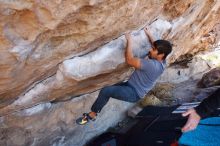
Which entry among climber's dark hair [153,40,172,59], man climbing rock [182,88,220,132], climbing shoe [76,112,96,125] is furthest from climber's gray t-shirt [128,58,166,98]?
man climbing rock [182,88,220,132]

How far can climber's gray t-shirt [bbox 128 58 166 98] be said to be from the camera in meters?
4.30

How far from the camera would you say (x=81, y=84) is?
4.58m

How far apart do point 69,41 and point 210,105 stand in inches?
67.6

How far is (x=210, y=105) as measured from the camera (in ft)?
7.16

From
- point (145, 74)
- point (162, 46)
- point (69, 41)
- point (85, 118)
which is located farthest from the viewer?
point (85, 118)

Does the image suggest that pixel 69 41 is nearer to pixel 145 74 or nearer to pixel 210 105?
pixel 145 74

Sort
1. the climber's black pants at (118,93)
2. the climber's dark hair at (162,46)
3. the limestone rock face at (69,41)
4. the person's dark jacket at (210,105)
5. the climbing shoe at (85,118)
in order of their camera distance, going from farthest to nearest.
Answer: the climbing shoe at (85,118) → the climber's black pants at (118,93) → the climber's dark hair at (162,46) → the limestone rock face at (69,41) → the person's dark jacket at (210,105)

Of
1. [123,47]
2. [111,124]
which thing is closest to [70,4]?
[123,47]

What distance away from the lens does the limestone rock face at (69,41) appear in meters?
2.93

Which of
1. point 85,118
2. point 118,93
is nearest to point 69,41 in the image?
point 118,93

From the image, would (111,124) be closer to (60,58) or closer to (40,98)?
(40,98)

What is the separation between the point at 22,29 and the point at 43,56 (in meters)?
0.52

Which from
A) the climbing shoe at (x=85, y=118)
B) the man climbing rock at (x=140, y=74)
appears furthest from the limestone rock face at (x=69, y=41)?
the climbing shoe at (x=85, y=118)

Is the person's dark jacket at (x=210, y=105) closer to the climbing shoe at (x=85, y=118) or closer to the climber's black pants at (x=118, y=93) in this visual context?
the climber's black pants at (x=118, y=93)
